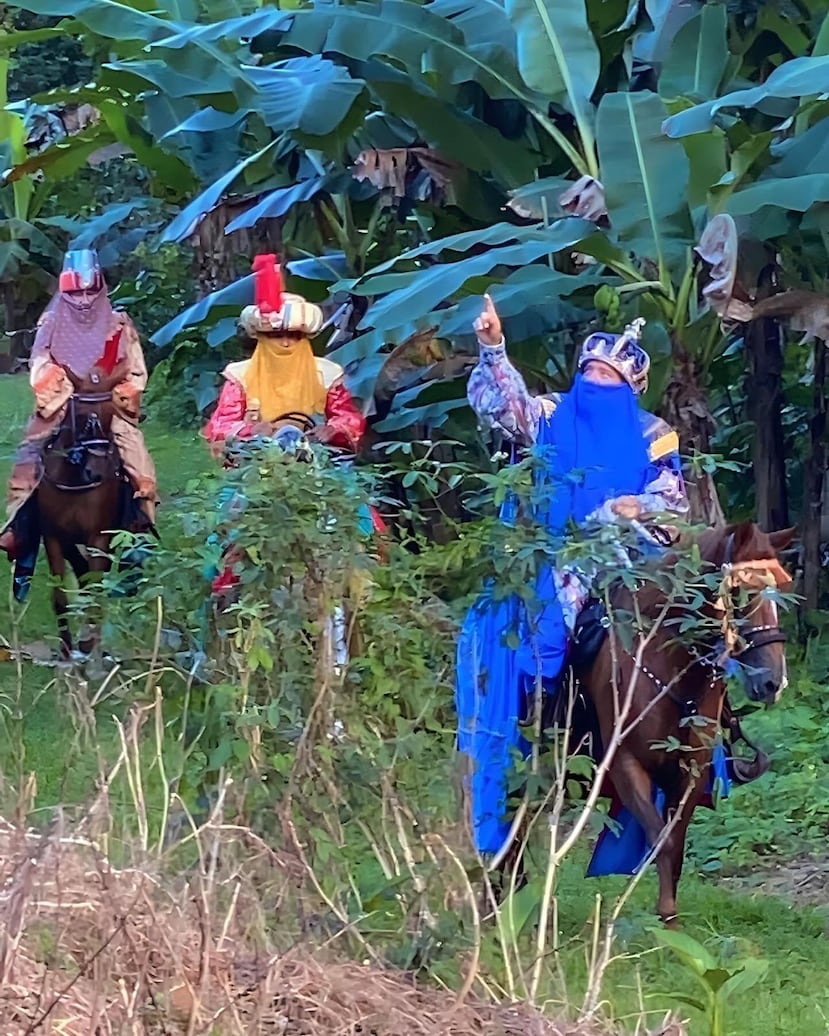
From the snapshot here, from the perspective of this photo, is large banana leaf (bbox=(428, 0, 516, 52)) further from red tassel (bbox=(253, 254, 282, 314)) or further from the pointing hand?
the pointing hand

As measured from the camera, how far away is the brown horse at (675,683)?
15.3ft

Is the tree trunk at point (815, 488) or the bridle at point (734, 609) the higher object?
the bridle at point (734, 609)

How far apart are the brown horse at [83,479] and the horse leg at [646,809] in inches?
152

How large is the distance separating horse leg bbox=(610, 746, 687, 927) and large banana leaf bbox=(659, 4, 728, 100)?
12.1ft

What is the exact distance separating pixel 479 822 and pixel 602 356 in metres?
1.56

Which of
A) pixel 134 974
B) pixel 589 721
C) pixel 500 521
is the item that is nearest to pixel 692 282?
pixel 589 721

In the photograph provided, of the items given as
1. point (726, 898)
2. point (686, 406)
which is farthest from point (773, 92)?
point (726, 898)

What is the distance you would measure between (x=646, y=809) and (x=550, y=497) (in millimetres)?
1225

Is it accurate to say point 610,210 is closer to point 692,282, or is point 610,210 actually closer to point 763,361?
point 692,282

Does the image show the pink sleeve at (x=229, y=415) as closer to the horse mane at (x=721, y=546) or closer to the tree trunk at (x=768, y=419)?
the horse mane at (x=721, y=546)

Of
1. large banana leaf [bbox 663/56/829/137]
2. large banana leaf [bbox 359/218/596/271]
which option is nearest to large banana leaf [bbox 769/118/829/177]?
large banana leaf [bbox 663/56/829/137]

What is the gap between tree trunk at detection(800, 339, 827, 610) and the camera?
30.6 ft

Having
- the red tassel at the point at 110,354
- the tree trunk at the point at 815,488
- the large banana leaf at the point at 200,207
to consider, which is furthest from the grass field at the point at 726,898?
the large banana leaf at the point at 200,207

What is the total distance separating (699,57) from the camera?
766cm
